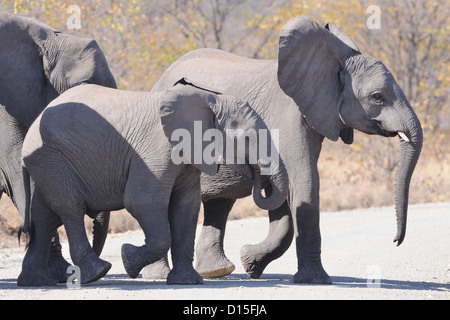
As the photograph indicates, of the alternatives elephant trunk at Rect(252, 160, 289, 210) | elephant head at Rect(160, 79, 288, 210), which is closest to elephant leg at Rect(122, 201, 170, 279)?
elephant head at Rect(160, 79, 288, 210)

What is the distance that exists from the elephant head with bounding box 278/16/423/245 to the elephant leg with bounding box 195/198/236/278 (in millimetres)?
1733

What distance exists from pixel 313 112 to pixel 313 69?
416 mm

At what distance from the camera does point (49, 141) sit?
9656 mm

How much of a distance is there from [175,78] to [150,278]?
2.05 metres

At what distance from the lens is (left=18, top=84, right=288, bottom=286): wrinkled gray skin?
9477 mm

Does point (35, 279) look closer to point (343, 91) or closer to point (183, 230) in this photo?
point (183, 230)

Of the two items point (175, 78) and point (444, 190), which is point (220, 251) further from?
point (444, 190)

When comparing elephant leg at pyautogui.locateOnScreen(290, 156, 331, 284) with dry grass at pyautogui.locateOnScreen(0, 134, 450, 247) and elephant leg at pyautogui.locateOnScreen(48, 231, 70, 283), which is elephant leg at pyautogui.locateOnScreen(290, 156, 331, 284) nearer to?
elephant leg at pyautogui.locateOnScreen(48, 231, 70, 283)

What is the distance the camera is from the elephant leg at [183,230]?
9.65 meters

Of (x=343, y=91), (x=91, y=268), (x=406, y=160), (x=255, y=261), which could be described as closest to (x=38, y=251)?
(x=91, y=268)

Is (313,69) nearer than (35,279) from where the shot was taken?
No

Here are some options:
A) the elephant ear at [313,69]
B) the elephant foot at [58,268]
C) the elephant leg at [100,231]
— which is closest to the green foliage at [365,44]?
the elephant leg at [100,231]

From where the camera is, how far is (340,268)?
39.1ft
